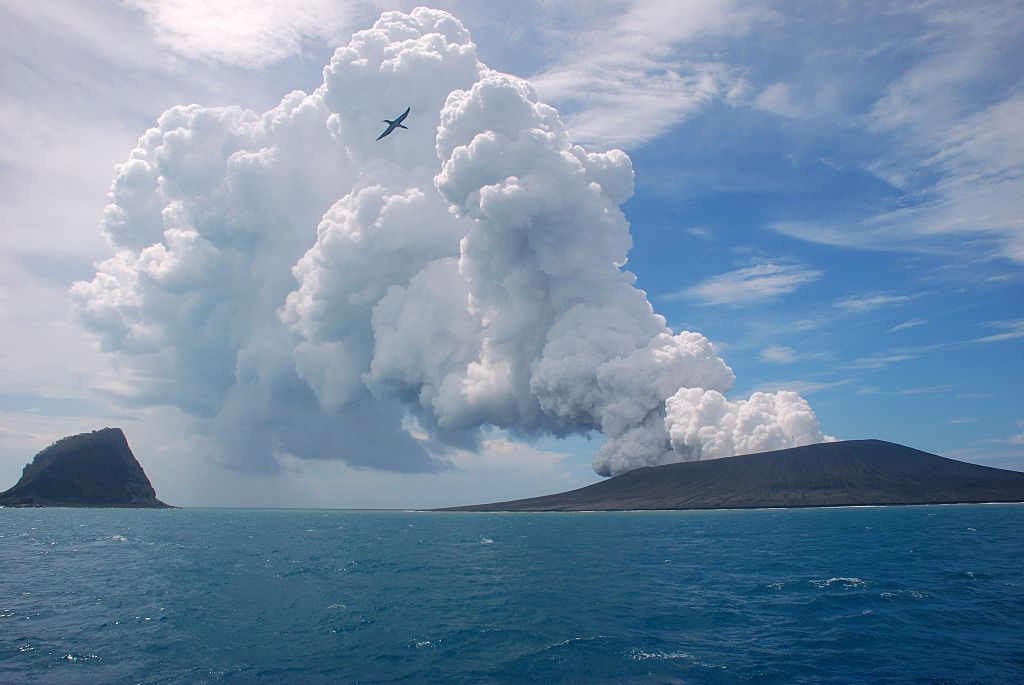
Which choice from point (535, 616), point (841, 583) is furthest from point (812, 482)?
point (535, 616)

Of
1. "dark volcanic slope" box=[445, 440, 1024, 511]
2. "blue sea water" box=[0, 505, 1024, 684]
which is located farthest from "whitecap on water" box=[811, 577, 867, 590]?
"dark volcanic slope" box=[445, 440, 1024, 511]

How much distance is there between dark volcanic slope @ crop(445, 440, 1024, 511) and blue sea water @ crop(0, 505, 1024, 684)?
8105 centimetres

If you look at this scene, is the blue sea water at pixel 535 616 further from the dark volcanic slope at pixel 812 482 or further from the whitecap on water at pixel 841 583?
→ the dark volcanic slope at pixel 812 482

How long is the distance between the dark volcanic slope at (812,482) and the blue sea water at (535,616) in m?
81.0

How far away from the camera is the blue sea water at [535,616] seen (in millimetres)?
24625

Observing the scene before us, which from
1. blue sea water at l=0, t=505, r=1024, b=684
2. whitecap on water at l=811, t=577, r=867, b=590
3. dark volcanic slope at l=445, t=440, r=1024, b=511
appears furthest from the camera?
dark volcanic slope at l=445, t=440, r=1024, b=511

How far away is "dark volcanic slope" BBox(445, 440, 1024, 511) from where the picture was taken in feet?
463

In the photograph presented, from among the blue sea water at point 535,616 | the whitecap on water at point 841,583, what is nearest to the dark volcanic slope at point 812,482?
the blue sea water at point 535,616

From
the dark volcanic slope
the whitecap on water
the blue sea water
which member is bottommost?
the blue sea water

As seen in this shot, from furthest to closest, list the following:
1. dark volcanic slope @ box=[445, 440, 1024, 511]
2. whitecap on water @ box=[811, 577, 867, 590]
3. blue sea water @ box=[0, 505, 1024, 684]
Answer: dark volcanic slope @ box=[445, 440, 1024, 511] < whitecap on water @ box=[811, 577, 867, 590] < blue sea water @ box=[0, 505, 1024, 684]

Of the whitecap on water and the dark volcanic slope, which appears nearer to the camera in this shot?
the whitecap on water

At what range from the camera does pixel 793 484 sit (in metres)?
148

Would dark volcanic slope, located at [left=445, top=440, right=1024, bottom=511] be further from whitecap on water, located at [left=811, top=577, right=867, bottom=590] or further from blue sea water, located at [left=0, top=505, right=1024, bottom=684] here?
whitecap on water, located at [left=811, top=577, right=867, bottom=590]

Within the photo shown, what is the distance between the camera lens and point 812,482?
14988 cm
